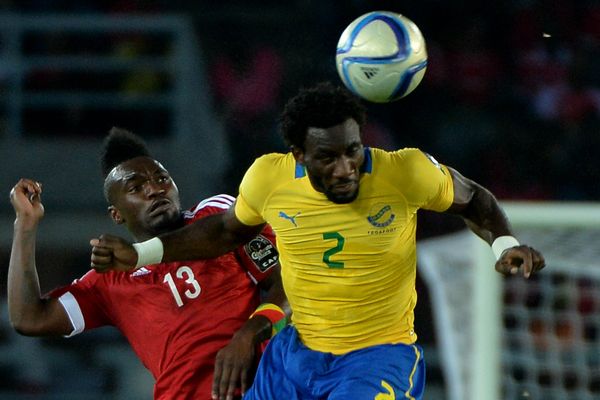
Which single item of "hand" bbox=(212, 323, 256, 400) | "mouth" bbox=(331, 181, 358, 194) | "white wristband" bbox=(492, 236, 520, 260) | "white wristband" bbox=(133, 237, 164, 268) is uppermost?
"mouth" bbox=(331, 181, 358, 194)

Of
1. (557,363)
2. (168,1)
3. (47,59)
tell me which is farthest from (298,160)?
(168,1)

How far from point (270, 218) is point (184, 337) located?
0.59 meters

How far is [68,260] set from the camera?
8.19 metres

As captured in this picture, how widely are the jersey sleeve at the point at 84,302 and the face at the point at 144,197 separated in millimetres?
231

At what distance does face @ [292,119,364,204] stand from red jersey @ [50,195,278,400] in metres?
0.60

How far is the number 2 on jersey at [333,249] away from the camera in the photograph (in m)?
3.29

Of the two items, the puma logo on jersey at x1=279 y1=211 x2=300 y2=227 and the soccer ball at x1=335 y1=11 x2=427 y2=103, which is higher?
the soccer ball at x1=335 y1=11 x2=427 y2=103

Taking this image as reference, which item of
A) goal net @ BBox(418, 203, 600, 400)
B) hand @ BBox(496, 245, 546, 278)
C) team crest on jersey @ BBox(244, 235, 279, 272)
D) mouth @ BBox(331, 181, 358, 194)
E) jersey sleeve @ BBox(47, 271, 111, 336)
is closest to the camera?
hand @ BBox(496, 245, 546, 278)

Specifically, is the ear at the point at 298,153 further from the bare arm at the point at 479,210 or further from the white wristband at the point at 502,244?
the white wristband at the point at 502,244

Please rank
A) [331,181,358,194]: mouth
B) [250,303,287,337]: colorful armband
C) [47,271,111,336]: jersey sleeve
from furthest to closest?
[47,271,111,336]: jersey sleeve → [250,303,287,337]: colorful armband → [331,181,358,194]: mouth

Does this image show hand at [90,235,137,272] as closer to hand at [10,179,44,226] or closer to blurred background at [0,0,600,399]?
hand at [10,179,44,226]

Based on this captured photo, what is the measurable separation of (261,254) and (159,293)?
1.19 ft

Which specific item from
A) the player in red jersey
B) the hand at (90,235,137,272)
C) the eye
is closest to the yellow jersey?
the eye

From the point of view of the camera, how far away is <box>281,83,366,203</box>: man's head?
3.14 metres
